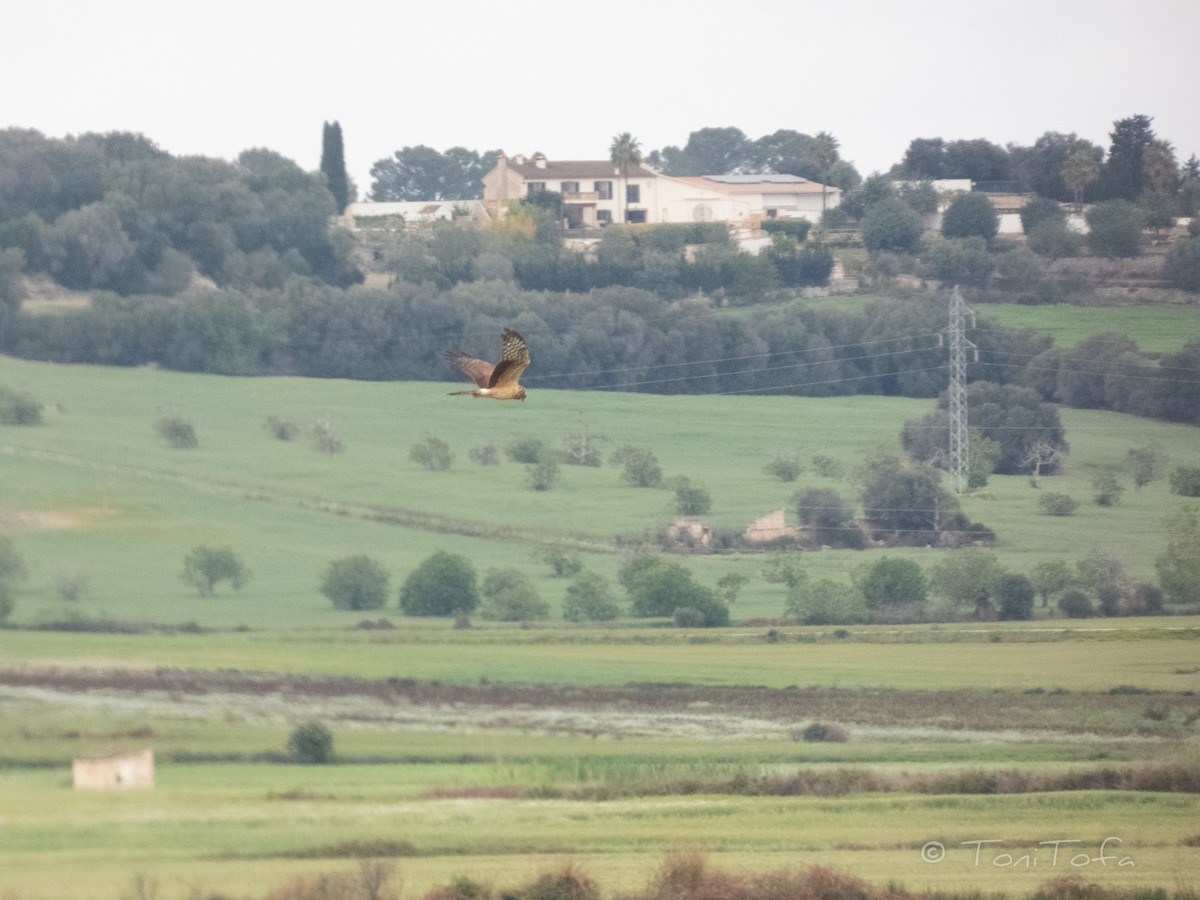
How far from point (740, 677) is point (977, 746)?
8.83 metres

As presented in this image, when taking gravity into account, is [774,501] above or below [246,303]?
below

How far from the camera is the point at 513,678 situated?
178 ft

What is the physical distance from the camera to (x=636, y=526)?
235ft

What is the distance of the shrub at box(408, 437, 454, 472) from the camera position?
79.9 m

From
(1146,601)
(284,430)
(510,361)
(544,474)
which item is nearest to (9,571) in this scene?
(284,430)

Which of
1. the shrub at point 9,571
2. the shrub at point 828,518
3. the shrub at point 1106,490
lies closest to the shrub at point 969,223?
the shrub at point 1106,490

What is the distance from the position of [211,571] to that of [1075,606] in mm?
30957

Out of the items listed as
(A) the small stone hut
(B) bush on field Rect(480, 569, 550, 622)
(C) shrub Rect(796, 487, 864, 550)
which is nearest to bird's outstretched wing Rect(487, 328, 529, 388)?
(A) the small stone hut

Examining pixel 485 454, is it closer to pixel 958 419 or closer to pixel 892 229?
pixel 958 419

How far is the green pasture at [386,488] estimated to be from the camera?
65.9 meters

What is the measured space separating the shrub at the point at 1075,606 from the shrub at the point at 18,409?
150ft

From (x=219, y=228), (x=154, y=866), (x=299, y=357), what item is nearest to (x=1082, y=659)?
(x=154, y=866)

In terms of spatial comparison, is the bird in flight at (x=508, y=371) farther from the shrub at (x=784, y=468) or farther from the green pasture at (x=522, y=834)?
the shrub at (x=784, y=468)

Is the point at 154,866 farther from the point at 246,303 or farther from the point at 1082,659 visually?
the point at 246,303
